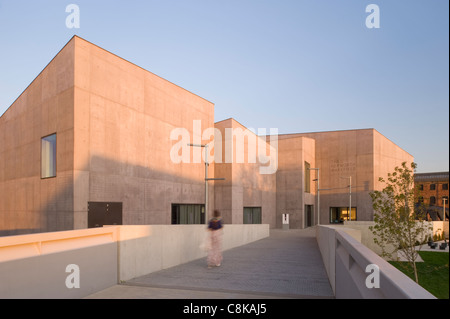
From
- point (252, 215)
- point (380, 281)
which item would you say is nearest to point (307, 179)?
point (252, 215)

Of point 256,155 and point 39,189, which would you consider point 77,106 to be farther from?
point 256,155

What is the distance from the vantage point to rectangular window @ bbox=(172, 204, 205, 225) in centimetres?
2626

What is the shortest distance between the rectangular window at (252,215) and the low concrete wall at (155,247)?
2266 cm

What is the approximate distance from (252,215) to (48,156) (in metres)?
22.3

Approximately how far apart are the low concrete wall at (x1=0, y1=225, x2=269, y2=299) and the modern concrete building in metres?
9.06

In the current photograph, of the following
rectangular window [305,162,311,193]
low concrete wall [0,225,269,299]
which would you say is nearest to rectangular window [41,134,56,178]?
low concrete wall [0,225,269,299]

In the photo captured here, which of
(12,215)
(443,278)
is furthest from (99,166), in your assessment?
(443,278)

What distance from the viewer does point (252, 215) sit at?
122ft

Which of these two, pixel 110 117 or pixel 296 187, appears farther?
pixel 296 187

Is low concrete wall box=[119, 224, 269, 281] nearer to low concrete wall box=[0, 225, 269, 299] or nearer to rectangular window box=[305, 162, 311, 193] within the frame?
low concrete wall box=[0, 225, 269, 299]

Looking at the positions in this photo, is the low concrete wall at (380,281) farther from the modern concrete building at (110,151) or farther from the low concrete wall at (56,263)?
the modern concrete building at (110,151)
